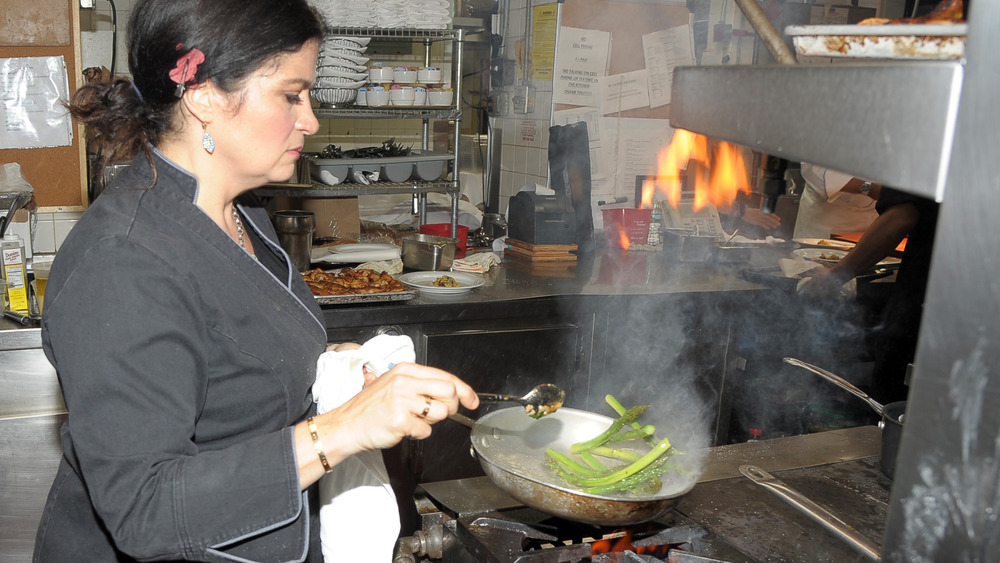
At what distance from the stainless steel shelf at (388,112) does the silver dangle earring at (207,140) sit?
209cm

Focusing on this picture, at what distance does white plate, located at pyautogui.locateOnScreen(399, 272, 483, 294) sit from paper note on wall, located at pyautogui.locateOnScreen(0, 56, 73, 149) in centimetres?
174

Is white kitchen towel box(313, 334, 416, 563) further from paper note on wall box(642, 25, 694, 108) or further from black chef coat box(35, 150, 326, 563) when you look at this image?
paper note on wall box(642, 25, 694, 108)

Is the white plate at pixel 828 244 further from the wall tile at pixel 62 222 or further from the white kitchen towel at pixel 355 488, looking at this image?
the wall tile at pixel 62 222

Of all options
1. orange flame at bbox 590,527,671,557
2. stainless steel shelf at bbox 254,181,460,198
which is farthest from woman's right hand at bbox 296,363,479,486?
stainless steel shelf at bbox 254,181,460,198

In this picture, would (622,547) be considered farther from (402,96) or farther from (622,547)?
(402,96)

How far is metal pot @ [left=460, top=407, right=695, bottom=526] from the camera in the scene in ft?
4.79

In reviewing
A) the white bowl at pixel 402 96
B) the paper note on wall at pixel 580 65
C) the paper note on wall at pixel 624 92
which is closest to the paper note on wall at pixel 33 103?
the white bowl at pixel 402 96

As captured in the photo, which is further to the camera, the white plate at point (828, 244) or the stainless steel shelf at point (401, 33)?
the white plate at point (828, 244)

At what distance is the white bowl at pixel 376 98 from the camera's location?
3.74m

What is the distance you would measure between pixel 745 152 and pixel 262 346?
13.9 ft

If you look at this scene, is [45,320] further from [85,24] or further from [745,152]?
[745,152]

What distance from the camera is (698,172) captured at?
4918 millimetres

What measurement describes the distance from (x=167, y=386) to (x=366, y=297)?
6.13 ft

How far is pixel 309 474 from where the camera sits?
1341mm
